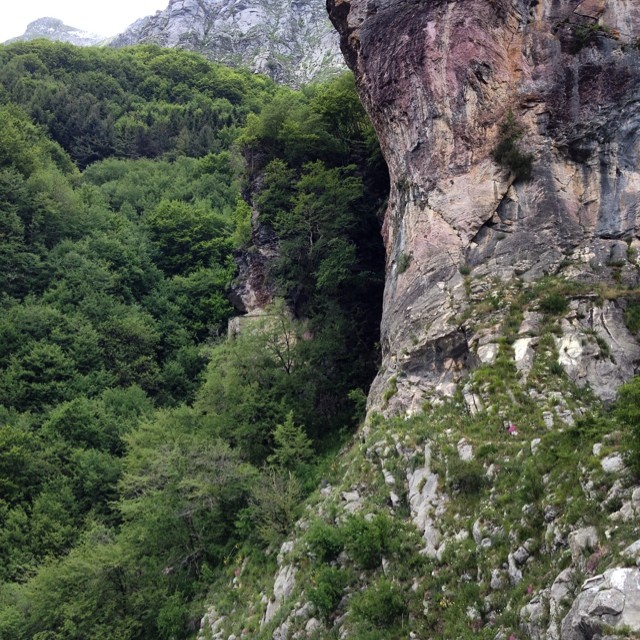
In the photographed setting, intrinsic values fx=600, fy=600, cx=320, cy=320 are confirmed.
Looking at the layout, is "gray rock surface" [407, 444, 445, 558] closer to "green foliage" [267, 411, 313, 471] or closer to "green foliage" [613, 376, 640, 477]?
"green foliage" [613, 376, 640, 477]

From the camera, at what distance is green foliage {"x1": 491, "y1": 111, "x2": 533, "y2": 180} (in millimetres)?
21019

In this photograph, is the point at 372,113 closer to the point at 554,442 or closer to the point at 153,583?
the point at 554,442

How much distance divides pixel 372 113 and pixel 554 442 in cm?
1816

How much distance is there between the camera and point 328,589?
12.9 metres

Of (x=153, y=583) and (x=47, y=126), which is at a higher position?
(x=47, y=126)

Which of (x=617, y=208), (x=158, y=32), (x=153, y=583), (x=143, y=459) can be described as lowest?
(x=153, y=583)

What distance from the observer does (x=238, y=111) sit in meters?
74.1

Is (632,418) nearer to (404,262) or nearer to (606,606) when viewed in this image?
(606,606)

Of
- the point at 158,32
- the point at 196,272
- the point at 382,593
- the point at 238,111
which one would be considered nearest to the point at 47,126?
the point at 238,111

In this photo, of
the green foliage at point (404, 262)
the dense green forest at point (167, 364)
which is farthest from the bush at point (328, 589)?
the green foliage at point (404, 262)

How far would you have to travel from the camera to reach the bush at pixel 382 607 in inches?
443

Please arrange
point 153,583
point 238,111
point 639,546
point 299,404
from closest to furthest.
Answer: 1. point 639,546
2. point 153,583
3. point 299,404
4. point 238,111

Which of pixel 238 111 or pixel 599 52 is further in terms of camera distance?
pixel 238 111

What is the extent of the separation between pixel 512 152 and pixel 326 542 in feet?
48.7
